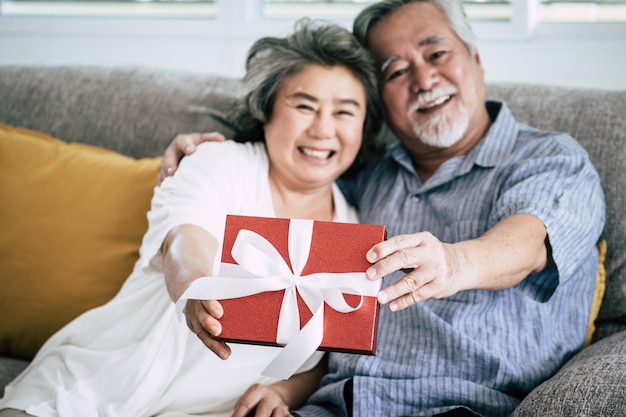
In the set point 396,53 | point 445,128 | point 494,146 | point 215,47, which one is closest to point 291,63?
point 396,53

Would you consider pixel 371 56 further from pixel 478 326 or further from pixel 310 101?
pixel 478 326

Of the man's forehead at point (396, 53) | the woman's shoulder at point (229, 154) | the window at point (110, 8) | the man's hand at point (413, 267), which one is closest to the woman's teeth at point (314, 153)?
the woman's shoulder at point (229, 154)

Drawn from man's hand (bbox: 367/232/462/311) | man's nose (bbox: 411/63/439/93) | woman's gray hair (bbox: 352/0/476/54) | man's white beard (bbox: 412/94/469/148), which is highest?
woman's gray hair (bbox: 352/0/476/54)

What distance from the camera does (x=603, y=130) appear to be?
158 centimetres

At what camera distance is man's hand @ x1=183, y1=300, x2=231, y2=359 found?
3.39ft

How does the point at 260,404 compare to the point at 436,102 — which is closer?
the point at 260,404

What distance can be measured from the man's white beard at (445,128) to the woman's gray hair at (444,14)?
0.20 metres

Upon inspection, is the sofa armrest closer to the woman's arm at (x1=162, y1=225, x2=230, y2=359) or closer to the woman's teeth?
the woman's arm at (x1=162, y1=225, x2=230, y2=359)

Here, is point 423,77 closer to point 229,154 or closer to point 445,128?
point 445,128

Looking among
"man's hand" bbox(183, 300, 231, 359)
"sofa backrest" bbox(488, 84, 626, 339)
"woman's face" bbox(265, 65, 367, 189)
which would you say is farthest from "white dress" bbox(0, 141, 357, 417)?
"sofa backrest" bbox(488, 84, 626, 339)

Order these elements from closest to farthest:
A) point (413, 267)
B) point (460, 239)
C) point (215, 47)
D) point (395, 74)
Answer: point (413, 267) < point (460, 239) < point (395, 74) < point (215, 47)

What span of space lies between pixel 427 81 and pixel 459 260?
0.63m

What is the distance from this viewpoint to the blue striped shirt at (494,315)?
1.30 m

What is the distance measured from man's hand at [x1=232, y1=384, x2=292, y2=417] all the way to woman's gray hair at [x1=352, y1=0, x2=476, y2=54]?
3.03 ft
